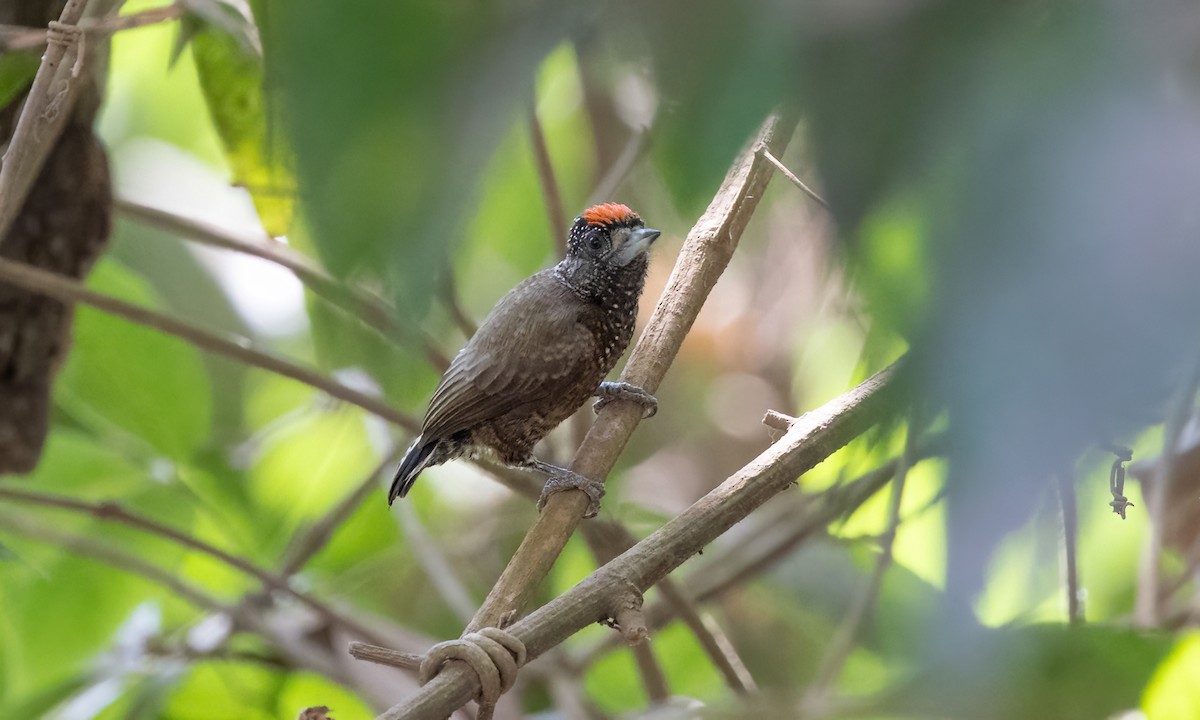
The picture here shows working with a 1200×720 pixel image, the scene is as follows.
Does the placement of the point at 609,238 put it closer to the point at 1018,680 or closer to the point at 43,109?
the point at 43,109

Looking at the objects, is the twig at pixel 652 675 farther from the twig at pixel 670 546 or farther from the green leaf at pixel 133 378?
the green leaf at pixel 133 378

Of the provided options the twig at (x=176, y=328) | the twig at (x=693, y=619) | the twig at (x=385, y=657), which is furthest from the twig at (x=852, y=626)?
the twig at (x=176, y=328)

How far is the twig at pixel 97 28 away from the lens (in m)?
1.16

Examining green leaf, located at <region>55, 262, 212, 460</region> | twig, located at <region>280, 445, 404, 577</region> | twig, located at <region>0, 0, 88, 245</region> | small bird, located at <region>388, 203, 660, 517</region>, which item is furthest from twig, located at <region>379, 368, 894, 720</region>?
green leaf, located at <region>55, 262, 212, 460</region>

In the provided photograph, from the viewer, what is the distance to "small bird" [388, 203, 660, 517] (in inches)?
59.7

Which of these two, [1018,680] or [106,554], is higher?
[106,554]

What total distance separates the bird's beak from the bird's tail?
0.38 metres

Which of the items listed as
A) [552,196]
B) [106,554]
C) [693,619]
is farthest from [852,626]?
[106,554]

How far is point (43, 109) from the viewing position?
3.66ft

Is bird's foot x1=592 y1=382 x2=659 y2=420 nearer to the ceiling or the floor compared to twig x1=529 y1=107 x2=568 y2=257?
nearer to the floor

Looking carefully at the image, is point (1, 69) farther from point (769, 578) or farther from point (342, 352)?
point (769, 578)

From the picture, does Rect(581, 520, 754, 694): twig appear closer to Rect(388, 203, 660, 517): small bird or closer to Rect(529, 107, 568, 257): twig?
Rect(388, 203, 660, 517): small bird

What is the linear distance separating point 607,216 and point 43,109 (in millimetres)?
774

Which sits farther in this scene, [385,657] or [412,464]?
[412,464]
